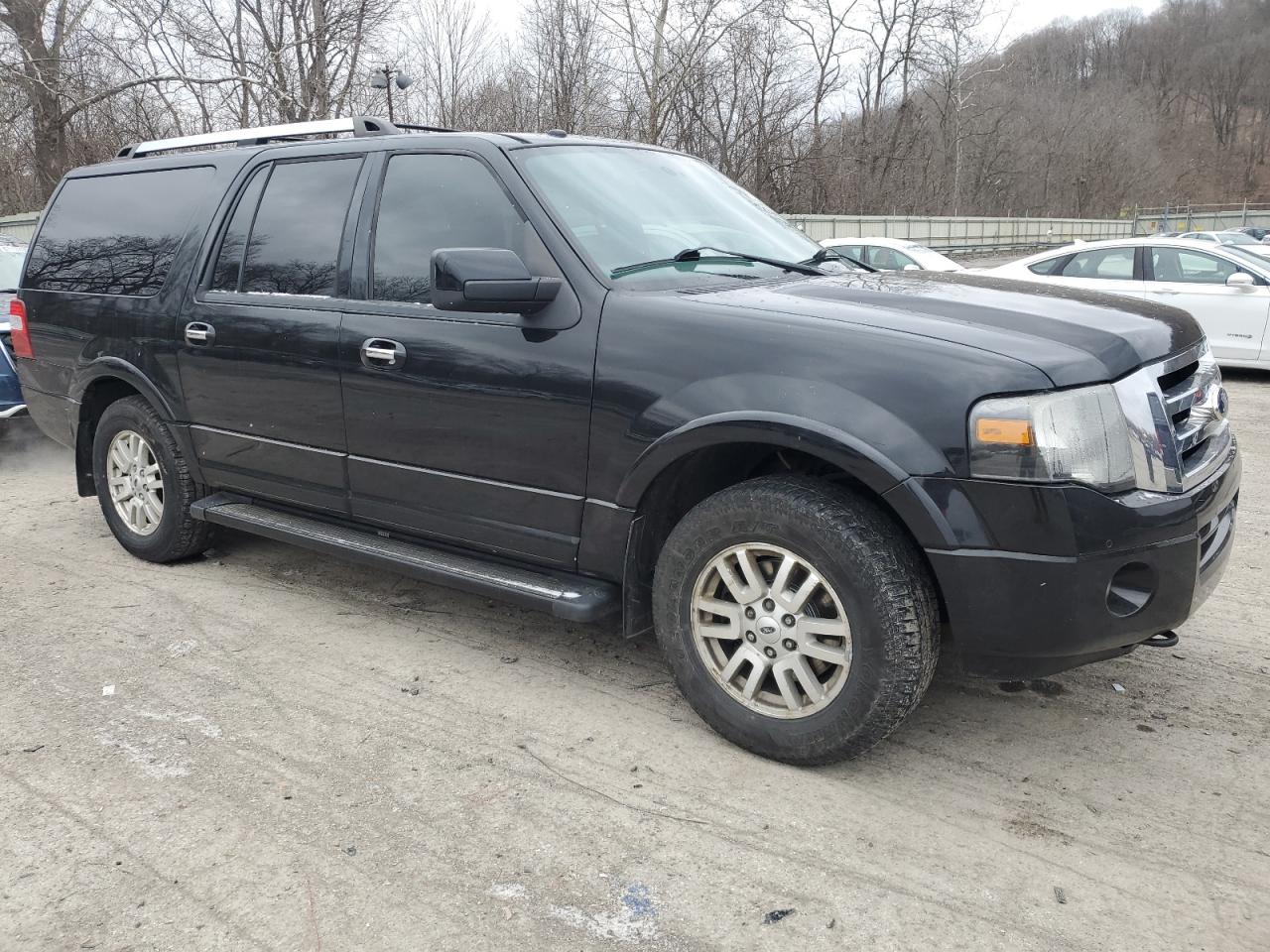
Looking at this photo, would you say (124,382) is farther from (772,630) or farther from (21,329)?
(772,630)

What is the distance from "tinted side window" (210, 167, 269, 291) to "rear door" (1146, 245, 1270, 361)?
9.31 m

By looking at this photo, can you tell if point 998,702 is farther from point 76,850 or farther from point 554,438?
point 76,850

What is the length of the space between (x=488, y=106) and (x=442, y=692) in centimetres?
2808

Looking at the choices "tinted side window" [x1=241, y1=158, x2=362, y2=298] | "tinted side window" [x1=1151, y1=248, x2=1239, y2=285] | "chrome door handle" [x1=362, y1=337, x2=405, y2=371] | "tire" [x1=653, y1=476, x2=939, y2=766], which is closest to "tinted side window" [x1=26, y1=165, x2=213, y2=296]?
"tinted side window" [x1=241, y1=158, x2=362, y2=298]

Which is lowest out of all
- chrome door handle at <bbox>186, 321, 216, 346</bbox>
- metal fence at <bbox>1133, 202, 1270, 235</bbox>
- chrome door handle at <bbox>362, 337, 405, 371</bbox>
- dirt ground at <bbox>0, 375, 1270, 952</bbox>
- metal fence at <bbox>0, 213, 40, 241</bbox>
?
dirt ground at <bbox>0, 375, 1270, 952</bbox>

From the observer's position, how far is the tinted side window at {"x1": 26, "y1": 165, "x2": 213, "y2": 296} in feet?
16.0

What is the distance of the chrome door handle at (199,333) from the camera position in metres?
4.54

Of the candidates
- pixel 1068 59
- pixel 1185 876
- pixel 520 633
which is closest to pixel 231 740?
pixel 520 633

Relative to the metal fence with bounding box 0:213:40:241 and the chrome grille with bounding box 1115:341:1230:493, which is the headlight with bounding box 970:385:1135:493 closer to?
the chrome grille with bounding box 1115:341:1230:493

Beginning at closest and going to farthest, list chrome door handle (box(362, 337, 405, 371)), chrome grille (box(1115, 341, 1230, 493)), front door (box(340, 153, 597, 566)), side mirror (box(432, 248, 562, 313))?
chrome grille (box(1115, 341, 1230, 493)) < side mirror (box(432, 248, 562, 313)) < front door (box(340, 153, 597, 566)) < chrome door handle (box(362, 337, 405, 371))

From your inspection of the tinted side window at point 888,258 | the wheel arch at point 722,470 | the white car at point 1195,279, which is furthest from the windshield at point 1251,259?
the wheel arch at point 722,470

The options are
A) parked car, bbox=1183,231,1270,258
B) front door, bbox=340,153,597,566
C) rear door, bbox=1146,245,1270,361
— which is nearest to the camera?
front door, bbox=340,153,597,566

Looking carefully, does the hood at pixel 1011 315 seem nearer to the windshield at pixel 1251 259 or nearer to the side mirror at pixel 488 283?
the side mirror at pixel 488 283

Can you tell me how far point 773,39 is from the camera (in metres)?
33.6
